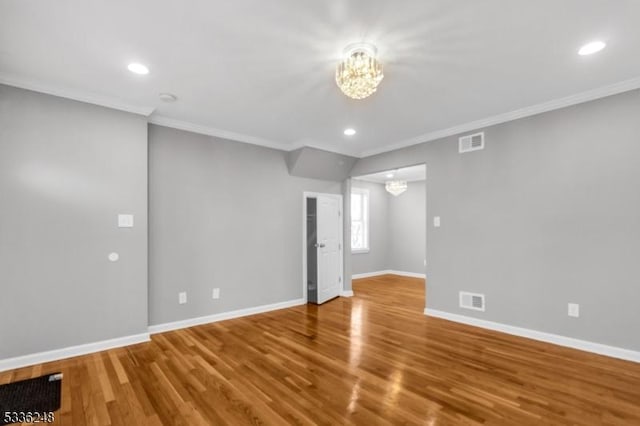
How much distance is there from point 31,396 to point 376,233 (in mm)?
7269

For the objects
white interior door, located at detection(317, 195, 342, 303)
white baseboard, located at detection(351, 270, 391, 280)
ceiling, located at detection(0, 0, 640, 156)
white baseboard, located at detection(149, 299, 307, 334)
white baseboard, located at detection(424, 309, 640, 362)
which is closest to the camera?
ceiling, located at detection(0, 0, 640, 156)

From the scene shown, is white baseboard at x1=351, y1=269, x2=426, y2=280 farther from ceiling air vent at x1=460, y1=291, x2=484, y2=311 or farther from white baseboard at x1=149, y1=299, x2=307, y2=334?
ceiling air vent at x1=460, y1=291, x2=484, y2=311

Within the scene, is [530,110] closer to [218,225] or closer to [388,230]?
[218,225]

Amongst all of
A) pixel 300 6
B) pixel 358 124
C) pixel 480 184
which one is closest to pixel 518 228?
pixel 480 184

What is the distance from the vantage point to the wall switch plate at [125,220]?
3.40m

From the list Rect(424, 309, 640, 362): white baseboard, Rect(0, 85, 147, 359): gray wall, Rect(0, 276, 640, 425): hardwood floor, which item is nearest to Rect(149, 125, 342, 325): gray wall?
Rect(0, 85, 147, 359): gray wall

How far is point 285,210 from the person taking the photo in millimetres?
5215

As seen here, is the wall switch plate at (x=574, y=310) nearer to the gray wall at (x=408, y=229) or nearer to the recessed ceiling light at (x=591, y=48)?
the recessed ceiling light at (x=591, y=48)

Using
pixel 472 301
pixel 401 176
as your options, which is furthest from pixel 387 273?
pixel 472 301

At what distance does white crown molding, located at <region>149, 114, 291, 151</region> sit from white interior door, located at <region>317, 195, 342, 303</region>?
50.9 inches

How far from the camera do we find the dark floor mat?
2.19m

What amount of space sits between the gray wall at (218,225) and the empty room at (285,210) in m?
0.03

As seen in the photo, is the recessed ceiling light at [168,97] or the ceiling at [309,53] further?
the recessed ceiling light at [168,97]

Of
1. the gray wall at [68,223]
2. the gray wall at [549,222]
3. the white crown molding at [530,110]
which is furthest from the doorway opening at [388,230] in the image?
the gray wall at [68,223]
